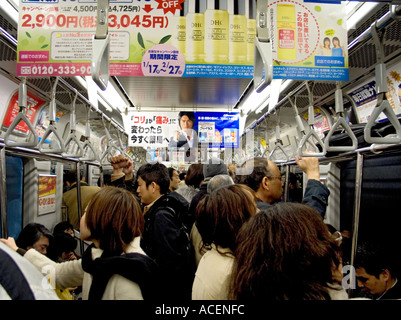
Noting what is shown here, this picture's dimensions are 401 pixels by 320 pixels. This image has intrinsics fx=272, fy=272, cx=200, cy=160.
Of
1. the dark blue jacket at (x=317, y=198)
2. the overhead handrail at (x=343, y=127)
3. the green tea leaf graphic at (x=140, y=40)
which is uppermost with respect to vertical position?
the green tea leaf graphic at (x=140, y=40)

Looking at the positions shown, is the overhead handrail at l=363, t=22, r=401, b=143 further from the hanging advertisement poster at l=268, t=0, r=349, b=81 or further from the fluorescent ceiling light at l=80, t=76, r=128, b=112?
the fluorescent ceiling light at l=80, t=76, r=128, b=112

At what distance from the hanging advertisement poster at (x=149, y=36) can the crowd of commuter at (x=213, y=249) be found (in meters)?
0.96

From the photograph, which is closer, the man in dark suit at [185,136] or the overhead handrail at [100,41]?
the overhead handrail at [100,41]

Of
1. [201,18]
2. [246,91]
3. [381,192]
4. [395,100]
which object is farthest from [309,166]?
[246,91]

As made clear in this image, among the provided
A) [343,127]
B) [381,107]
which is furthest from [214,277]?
[343,127]

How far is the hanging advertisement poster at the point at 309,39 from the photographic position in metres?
2.51

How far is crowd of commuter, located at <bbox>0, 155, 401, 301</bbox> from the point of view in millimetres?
988

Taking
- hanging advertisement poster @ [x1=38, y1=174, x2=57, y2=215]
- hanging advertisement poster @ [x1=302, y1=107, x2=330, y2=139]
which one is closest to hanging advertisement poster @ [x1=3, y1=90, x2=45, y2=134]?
hanging advertisement poster @ [x1=38, y1=174, x2=57, y2=215]

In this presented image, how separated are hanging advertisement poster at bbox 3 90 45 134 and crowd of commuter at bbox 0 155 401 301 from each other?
2248 millimetres

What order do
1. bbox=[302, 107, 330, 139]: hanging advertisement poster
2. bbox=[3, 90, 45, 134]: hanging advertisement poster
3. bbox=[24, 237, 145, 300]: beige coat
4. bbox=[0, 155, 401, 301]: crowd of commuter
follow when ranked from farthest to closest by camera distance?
1. bbox=[302, 107, 330, 139]: hanging advertisement poster
2. bbox=[3, 90, 45, 134]: hanging advertisement poster
3. bbox=[24, 237, 145, 300]: beige coat
4. bbox=[0, 155, 401, 301]: crowd of commuter

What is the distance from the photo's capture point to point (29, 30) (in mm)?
2371

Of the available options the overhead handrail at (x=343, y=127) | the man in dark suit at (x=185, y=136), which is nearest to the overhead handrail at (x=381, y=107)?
the overhead handrail at (x=343, y=127)

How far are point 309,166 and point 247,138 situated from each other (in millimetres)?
4860

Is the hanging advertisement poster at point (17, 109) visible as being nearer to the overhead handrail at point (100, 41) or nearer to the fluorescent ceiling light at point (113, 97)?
the fluorescent ceiling light at point (113, 97)
